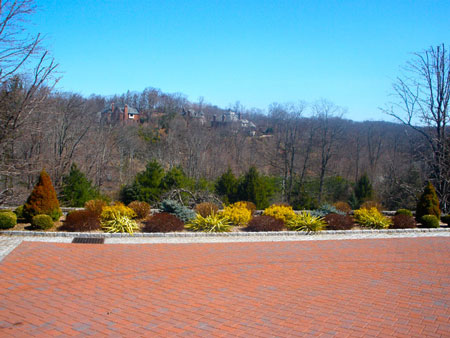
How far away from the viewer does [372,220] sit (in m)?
13.9

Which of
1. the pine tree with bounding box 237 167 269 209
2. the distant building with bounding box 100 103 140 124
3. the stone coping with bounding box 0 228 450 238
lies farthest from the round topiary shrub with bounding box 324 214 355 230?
the distant building with bounding box 100 103 140 124

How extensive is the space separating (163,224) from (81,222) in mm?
2429

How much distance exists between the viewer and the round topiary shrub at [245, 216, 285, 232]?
1239 centimetres

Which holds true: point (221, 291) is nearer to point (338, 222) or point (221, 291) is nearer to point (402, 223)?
point (338, 222)

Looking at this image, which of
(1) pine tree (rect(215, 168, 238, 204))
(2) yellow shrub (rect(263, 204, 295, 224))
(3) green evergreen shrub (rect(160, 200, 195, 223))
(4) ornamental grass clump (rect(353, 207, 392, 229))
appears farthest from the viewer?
(1) pine tree (rect(215, 168, 238, 204))

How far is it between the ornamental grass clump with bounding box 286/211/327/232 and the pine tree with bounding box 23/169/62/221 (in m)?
7.77

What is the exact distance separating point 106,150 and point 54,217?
811 inches

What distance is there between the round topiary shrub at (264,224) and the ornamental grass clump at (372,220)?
3.49 metres

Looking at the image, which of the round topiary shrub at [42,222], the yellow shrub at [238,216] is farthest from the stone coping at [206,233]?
the yellow shrub at [238,216]

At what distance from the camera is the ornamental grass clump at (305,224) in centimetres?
1268

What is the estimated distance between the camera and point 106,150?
32.2m

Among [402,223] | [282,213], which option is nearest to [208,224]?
[282,213]

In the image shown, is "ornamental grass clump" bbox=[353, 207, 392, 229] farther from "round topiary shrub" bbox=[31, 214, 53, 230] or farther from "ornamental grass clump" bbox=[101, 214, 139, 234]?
"round topiary shrub" bbox=[31, 214, 53, 230]

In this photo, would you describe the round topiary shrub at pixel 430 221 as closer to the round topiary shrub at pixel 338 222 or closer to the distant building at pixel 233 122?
the round topiary shrub at pixel 338 222
